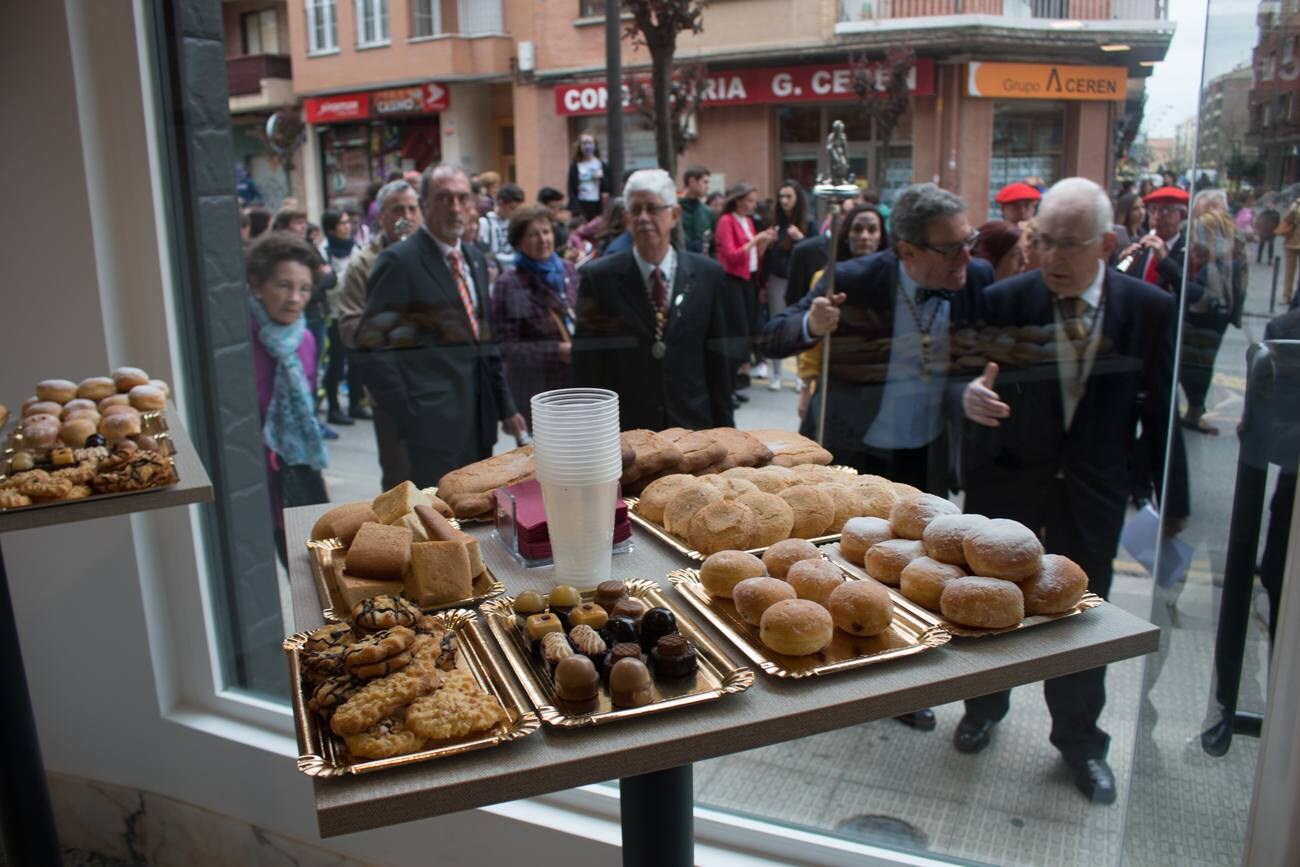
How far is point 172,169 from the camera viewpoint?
252 cm

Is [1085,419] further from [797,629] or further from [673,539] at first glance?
[797,629]

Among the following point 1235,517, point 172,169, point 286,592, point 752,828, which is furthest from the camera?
point 286,592

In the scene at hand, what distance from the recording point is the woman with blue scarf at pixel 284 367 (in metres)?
3.18

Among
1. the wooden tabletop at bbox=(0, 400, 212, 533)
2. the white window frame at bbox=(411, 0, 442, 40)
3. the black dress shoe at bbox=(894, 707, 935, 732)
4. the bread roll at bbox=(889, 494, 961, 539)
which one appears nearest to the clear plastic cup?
the bread roll at bbox=(889, 494, 961, 539)

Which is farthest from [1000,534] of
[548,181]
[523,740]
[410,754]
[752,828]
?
[548,181]

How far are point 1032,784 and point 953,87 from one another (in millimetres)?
1569

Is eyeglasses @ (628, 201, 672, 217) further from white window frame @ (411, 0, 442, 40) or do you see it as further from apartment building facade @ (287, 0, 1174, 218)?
white window frame @ (411, 0, 442, 40)

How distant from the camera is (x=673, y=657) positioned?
1.08 m

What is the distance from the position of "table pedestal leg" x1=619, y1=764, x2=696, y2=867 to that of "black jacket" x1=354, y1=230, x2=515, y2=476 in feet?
6.79

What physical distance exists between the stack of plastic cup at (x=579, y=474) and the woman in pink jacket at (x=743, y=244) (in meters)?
1.46

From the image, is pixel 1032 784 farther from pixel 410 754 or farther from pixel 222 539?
pixel 222 539

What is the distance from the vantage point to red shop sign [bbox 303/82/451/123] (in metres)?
3.01

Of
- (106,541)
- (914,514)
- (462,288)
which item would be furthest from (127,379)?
(914,514)

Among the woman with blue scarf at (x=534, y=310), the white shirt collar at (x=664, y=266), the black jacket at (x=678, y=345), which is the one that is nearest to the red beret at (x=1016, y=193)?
the black jacket at (x=678, y=345)
